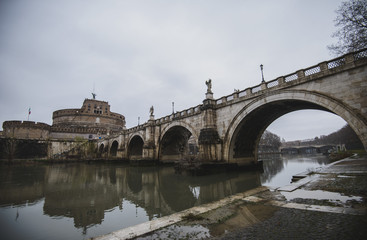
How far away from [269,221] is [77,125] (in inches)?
2783

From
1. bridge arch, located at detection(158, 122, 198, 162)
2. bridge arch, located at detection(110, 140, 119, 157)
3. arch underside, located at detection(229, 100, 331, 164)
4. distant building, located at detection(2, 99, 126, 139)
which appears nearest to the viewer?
arch underside, located at detection(229, 100, 331, 164)

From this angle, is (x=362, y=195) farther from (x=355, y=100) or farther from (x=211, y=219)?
(x=355, y=100)

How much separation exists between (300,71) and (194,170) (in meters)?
10.6

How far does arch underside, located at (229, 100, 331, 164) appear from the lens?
14958mm

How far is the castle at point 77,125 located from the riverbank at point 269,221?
50.4m

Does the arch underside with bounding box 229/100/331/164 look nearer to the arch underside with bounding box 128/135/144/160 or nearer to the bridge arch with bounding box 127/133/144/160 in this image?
the bridge arch with bounding box 127/133/144/160

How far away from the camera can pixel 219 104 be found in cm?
1770

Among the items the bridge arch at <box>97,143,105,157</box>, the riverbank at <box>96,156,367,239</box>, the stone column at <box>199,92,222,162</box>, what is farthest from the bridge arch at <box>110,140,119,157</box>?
the riverbank at <box>96,156,367,239</box>

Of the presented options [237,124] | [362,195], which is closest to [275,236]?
[362,195]

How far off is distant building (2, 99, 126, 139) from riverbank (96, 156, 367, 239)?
2020 inches

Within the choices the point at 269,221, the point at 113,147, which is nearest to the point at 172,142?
the point at 113,147

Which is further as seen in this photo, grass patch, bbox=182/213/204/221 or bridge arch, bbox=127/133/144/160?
bridge arch, bbox=127/133/144/160

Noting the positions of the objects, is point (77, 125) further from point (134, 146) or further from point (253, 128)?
point (253, 128)

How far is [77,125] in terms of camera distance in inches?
2457
